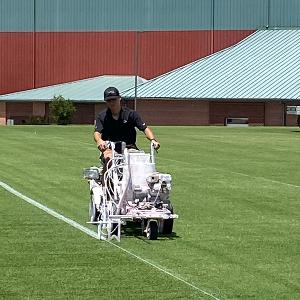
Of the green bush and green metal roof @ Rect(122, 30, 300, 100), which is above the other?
green metal roof @ Rect(122, 30, 300, 100)

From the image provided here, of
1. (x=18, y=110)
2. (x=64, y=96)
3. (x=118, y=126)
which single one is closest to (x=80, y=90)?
(x=64, y=96)

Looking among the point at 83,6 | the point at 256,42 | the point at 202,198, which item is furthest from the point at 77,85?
the point at 202,198

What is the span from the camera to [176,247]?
1255cm

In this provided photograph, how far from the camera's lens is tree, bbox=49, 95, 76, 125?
85.6 m

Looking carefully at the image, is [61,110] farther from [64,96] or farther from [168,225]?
[168,225]

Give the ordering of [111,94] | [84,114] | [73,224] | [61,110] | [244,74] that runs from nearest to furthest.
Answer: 1. [111,94]
2. [73,224]
3. [244,74]
4. [61,110]
5. [84,114]

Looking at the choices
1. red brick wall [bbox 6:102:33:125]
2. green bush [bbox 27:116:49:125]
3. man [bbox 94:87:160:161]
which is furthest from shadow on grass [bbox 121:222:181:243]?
red brick wall [bbox 6:102:33:125]

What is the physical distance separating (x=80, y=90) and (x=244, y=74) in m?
15.1

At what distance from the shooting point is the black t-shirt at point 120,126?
14.0 metres

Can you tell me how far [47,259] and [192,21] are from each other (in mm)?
82199

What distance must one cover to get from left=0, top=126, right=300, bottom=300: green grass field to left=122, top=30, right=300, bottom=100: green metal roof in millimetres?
57974

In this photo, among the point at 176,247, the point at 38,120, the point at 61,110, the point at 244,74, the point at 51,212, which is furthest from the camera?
the point at 38,120

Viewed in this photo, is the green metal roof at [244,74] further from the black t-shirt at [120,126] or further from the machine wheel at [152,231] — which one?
the machine wheel at [152,231]

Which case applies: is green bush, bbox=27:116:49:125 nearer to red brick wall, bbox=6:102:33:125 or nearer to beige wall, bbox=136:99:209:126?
red brick wall, bbox=6:102:33:125
